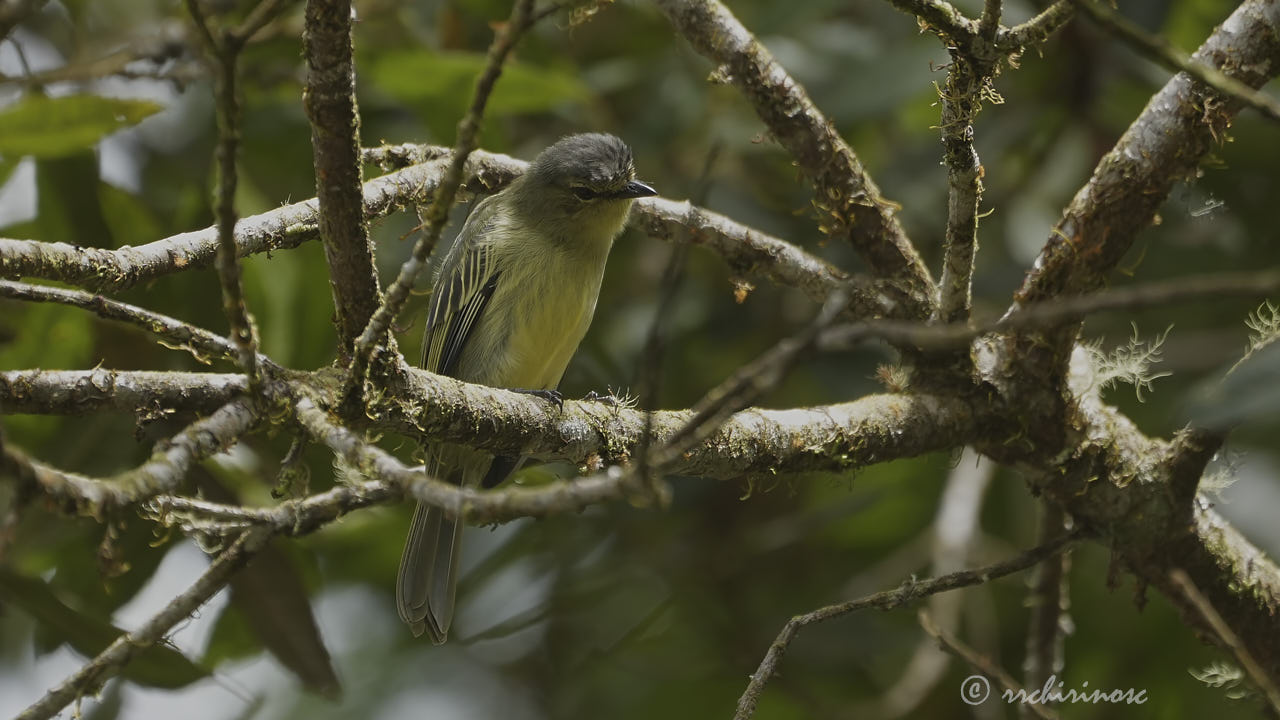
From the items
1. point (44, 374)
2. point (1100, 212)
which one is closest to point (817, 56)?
point (1100, 212)

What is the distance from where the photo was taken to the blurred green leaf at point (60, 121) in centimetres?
332

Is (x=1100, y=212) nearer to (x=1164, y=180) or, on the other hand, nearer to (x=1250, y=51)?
(x=1164, y=180)

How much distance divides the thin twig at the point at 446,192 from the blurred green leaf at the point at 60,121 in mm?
1710

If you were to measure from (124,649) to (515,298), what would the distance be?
7.71 feet

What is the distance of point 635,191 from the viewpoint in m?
4.04

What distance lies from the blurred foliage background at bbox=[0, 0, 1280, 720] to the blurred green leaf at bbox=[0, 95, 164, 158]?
511 mm

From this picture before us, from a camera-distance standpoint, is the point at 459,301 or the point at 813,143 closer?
the point at 813,143

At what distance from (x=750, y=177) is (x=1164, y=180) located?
2.94m

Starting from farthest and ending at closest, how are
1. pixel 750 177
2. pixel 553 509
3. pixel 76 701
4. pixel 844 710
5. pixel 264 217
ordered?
pixel 750 177 < pixel 844 710 < pixel 264 217 < pixel 76 701 < pixel 553 509

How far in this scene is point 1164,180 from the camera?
2725 millimetres

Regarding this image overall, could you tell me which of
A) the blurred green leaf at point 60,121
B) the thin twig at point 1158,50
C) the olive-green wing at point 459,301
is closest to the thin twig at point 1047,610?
the thin twig at point 1158,50

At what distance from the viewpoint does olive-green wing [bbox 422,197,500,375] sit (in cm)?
410

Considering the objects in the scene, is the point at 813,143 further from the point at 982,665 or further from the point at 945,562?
the point at 945,562

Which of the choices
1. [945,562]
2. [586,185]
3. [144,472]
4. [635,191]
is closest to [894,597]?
[945,562]
